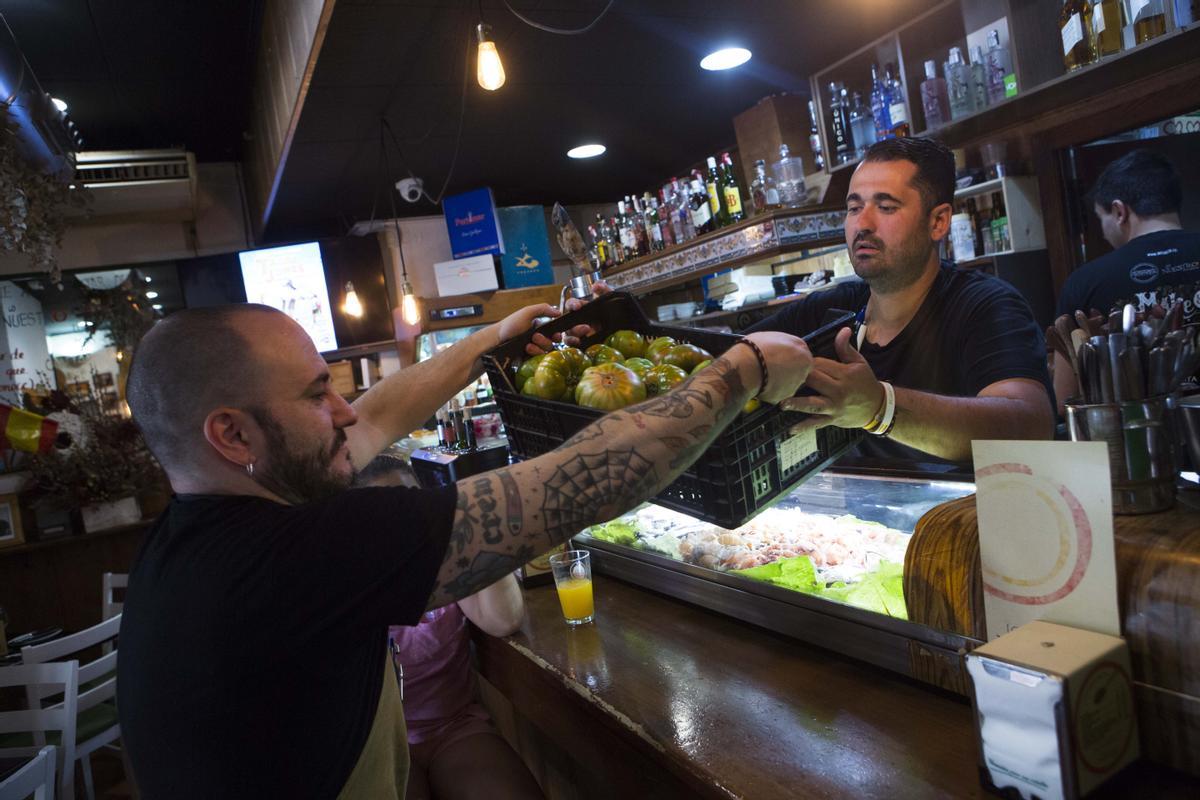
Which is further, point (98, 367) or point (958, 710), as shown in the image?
point (98, 367)

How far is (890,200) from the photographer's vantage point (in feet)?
7.54

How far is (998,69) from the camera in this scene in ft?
12.5

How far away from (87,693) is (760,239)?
4.21 meters

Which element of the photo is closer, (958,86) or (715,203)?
(958,86)

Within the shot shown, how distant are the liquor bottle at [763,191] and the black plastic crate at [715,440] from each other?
10.6 ft

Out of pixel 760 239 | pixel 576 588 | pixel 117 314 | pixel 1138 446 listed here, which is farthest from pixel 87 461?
pixel 1138 446

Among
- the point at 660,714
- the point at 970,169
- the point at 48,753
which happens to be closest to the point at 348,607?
the point at 660,714

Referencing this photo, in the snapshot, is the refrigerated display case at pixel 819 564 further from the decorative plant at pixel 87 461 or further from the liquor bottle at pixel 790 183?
the decorative plant at pixel 87 461

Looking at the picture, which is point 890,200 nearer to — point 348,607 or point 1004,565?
point 1004,565

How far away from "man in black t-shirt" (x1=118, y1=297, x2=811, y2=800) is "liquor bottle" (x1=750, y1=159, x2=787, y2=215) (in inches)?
145

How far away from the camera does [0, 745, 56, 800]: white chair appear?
2.07 m

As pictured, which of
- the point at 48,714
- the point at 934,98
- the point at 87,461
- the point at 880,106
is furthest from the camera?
the point at 87,461

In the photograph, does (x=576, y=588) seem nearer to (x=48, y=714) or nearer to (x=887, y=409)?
(x=887, y=409)

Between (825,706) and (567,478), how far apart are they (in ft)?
2.00
